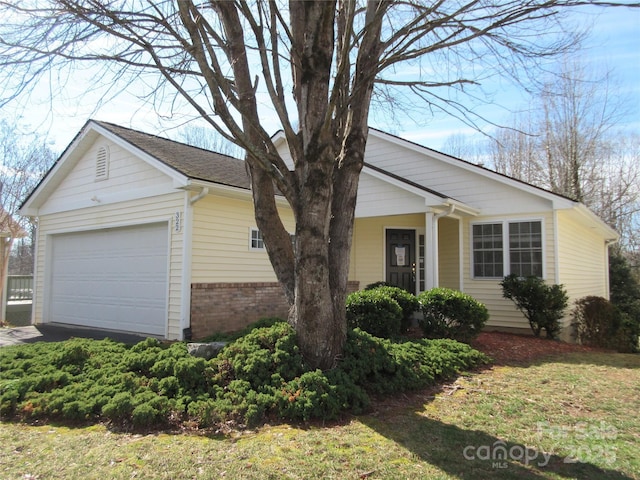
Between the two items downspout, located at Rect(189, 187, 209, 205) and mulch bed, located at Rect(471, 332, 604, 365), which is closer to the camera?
mulch bed, located at Rect(471, 332, 604, 365)

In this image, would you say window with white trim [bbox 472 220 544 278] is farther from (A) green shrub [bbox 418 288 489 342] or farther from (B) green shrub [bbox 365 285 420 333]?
(B) green shrub [bbox 365 285 420 333]

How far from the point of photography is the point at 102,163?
37.1 ft

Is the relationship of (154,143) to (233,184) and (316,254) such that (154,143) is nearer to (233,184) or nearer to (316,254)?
(233,184)

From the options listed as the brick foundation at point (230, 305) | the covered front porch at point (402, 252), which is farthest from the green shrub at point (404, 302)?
the covered front porch at point (402, 252)

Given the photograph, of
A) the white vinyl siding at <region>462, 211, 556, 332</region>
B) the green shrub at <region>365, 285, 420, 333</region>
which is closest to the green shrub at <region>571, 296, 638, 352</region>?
the white vinyl siding at <region>462, 211, 556, 332</region>

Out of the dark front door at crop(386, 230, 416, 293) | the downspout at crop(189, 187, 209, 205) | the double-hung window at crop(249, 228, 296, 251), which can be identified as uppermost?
the downspout at crop(189, 187, 209, 205)

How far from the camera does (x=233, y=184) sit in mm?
10039

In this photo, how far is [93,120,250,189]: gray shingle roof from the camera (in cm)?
968

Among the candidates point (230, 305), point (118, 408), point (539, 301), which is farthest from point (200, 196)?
point (539, 301)

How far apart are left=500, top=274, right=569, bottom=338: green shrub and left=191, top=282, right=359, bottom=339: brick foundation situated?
545 centimetres

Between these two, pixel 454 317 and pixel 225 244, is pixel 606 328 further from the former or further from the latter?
pixel 225 244

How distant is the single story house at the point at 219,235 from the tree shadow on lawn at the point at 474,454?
19.2 feet

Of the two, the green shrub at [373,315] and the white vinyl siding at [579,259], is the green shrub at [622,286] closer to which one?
the white vinyl siding at [579,259]

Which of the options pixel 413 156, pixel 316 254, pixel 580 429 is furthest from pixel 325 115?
pixel 413 156
